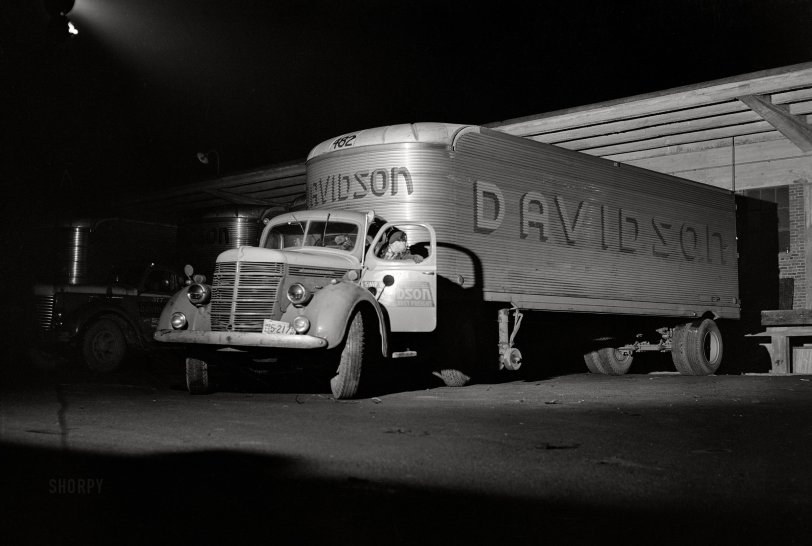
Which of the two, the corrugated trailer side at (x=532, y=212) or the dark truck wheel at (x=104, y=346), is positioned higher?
the corrugated trailer side at (x=532, y=212)

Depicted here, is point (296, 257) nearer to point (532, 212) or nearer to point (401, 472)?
point (532, 212)

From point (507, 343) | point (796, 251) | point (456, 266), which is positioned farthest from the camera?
point (796, 251)

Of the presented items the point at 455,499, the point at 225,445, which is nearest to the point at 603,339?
the point at 225,445

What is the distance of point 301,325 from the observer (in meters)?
9.23

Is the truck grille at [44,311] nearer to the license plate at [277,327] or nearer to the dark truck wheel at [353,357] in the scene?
the license plate at [277,327]

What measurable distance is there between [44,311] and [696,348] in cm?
1196

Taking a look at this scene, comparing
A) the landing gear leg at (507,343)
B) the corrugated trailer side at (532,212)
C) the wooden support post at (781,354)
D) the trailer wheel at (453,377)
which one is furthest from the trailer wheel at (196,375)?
the wooden support post at (781,354)

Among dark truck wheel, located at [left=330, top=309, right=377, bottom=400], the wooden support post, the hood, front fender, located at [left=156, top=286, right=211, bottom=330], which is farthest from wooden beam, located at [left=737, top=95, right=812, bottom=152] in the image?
front fender, located at [left=156, top=286, right=211, bottom=330]

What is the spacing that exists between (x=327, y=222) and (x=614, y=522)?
311 inches

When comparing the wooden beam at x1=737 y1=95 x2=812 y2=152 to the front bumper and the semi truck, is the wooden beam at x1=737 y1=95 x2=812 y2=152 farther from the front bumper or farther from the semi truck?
the front bumper

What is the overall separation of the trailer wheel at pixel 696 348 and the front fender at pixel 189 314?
10077 millimetres

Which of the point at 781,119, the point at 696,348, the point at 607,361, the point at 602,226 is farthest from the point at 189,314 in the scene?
the point at 781,119

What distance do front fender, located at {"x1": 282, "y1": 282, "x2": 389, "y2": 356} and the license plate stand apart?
23cm

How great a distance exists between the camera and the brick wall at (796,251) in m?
20.0
